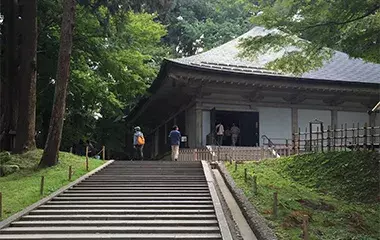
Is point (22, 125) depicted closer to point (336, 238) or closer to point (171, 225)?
point (171, 225)

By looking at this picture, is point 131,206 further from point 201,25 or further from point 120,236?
point 201,25

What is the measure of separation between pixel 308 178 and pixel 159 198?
4.81 m

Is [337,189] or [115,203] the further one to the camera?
[337,189]

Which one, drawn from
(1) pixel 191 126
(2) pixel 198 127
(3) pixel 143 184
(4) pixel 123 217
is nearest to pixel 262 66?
(2) pixel 198 127

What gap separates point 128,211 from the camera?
955cm

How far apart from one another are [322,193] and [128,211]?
5.40 m

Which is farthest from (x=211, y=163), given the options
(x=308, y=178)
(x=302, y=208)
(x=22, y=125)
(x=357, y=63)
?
(x=357, y=63)

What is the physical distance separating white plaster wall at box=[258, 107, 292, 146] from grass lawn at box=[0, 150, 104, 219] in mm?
8486

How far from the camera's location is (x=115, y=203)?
10.4 meters

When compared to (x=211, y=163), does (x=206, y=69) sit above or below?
above

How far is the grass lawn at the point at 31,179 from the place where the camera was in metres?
10.7

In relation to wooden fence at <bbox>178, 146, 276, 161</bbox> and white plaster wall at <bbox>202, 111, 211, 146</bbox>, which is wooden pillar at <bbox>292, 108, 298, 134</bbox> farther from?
white plaster wall at <bbox>202, 111, 211, 146</bbox>

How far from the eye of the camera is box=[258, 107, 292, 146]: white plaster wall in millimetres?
21156

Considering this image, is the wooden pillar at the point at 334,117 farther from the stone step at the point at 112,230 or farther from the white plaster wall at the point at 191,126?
the stone step at the point at 112,230
